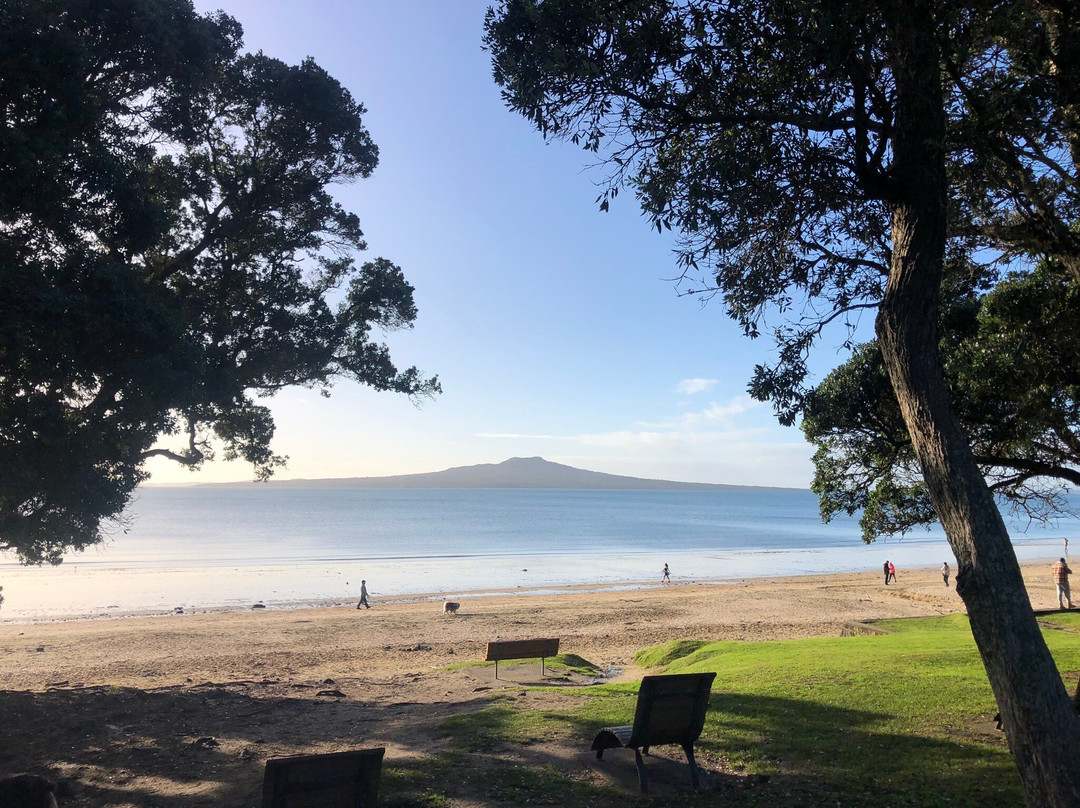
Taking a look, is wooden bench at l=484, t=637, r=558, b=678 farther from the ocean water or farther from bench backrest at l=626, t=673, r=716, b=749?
bench backrest at l=626, t=673, r=716, b=749

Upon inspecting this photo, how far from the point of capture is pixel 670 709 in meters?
6.00

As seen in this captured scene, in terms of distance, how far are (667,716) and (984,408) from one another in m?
5.83

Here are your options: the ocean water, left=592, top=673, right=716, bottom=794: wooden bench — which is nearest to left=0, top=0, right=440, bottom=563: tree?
the ocean water

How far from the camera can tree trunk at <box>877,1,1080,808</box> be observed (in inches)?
165

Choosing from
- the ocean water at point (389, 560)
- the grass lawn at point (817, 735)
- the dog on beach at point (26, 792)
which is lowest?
the ocean water at point (389, 560)

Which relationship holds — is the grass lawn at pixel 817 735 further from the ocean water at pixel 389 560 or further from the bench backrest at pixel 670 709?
the ocean water at pixel 389 560

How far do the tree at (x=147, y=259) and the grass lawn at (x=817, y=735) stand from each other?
688 cm

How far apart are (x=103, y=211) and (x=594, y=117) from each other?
7796mm

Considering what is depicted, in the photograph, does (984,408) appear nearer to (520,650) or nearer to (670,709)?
(670,709)

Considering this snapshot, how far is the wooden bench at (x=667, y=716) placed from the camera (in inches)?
232

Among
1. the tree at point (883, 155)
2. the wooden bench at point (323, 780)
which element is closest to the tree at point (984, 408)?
the tree at point (883, 155)

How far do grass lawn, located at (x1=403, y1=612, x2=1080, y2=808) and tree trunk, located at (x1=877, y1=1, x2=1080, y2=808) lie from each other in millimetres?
1375

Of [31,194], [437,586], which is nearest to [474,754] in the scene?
[31,194]

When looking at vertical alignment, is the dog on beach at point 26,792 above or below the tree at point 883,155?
below
